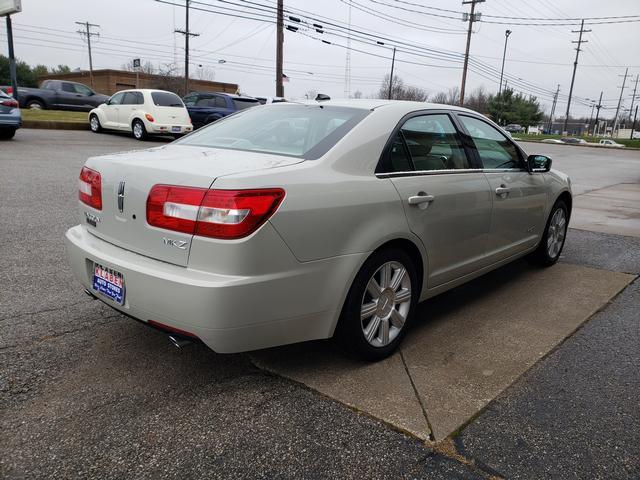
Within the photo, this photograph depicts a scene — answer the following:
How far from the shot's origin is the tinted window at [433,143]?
3.38 m

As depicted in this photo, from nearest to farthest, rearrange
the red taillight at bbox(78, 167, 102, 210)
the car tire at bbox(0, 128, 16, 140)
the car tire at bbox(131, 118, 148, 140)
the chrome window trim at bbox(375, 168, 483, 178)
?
the red taillight at bbox(78, 167, 102, 210) → the chrome window trim at bbox(375, 168, 483, 178) → the car tire at bbox(0, 128, 16, 140) → the car tire at bbox(131, 118, 148, 140)

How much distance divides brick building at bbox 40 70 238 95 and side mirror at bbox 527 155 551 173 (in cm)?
5031

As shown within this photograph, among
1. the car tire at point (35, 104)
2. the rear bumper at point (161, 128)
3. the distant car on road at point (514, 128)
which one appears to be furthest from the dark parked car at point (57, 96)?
the distant car on road at point (514, 128)

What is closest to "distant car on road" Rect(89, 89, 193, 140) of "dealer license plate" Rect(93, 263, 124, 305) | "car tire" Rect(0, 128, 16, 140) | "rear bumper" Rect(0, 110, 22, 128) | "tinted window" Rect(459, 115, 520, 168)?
"car tire" Rect(0, 128, 16, 140)

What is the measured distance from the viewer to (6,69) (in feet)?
195

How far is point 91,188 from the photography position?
3041 millimetres

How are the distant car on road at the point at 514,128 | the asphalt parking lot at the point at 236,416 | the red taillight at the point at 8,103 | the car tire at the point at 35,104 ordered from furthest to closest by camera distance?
the distant car on road at the point at 514,128 < the car tire at the point at 35,104 < the red taillight at the point at 8,103 < the asphalt parking lot at the point at 236,416

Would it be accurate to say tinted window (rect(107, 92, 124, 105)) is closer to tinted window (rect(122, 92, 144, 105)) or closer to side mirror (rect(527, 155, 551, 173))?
tinted window (rect(122, 92, 144, 105))

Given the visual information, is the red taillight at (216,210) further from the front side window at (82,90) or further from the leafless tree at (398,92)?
the leafless tree at (398,92)

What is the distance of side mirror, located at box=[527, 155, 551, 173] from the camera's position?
4.58 meters

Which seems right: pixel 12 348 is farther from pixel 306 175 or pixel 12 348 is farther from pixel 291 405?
pixel 306 175

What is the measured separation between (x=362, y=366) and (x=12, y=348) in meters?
2.06

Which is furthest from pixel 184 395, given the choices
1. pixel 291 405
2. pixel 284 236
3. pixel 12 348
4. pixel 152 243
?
pixel 12 348

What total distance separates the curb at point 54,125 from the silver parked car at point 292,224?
16.9 m
